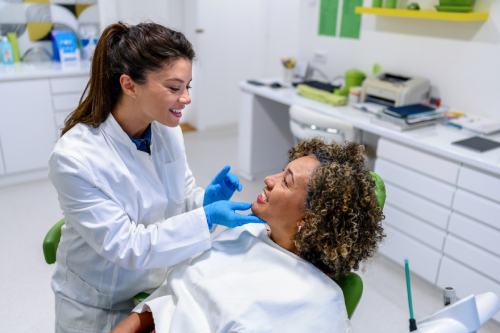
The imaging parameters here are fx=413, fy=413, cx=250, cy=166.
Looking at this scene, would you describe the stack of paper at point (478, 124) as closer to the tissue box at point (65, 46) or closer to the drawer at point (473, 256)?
the drawer at point (473, 256)

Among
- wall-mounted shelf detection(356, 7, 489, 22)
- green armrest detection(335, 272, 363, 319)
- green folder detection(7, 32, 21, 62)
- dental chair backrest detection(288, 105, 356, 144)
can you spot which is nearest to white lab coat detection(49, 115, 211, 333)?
green armrest detection(335, 272, 363, 319)

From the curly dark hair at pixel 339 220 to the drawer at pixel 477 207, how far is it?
3.15ft

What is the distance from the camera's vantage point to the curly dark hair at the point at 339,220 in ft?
3.17

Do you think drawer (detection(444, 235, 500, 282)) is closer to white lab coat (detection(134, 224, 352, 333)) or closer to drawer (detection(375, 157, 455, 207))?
drawer (detection(375, 157, 455, 207))

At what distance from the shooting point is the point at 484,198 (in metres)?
1.76

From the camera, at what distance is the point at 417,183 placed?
2006 mm

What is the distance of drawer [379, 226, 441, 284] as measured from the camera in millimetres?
2018

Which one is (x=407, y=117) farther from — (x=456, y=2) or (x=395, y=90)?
(x=456, y=2)

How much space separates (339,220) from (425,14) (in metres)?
1.74

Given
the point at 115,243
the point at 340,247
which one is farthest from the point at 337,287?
the point at 115,243

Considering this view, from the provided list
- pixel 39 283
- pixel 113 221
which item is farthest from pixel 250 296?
pixel 39 283

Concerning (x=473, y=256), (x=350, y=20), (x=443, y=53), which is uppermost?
(x=350, y=20)

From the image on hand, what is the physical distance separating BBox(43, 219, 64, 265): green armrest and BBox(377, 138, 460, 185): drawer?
1555 mm

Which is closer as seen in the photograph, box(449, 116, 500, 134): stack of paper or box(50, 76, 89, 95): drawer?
box(449, 116, 500, 134): stack of paper
